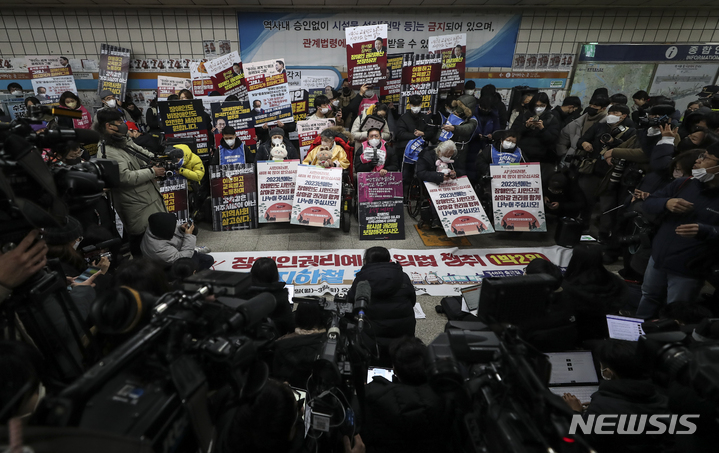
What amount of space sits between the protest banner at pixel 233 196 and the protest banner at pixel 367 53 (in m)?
2.83

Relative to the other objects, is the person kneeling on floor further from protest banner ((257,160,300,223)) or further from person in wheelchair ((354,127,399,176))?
person in wheelchair ((354,127,399,176))

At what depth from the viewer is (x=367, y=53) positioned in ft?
21.7

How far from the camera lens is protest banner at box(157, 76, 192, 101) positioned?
755 cm

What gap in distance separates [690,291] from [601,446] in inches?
80.2

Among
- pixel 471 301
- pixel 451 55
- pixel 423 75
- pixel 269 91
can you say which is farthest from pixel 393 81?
pixel 471 301

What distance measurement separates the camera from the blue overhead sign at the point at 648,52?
842cm

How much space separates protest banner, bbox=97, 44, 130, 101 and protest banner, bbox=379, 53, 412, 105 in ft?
18.7

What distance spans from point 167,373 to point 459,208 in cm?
474

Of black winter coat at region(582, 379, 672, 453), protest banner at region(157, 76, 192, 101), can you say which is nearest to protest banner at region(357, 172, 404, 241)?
black winter coat at region(582, 379, 672, 453)

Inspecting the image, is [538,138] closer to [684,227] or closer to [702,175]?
[702,175]

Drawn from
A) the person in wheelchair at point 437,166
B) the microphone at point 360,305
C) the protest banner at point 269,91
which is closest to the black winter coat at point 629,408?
the microphone at point 360,305

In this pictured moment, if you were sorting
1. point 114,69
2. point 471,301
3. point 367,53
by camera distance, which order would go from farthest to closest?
1. point 114,69
2. point 367,53
3. point 471,301

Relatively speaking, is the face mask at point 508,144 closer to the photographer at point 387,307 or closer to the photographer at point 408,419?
the photographer at point 387,307

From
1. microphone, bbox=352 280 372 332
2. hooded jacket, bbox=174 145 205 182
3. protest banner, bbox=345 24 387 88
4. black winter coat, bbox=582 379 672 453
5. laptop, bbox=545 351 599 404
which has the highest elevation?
protest banner, bbox=345 24 387 88
